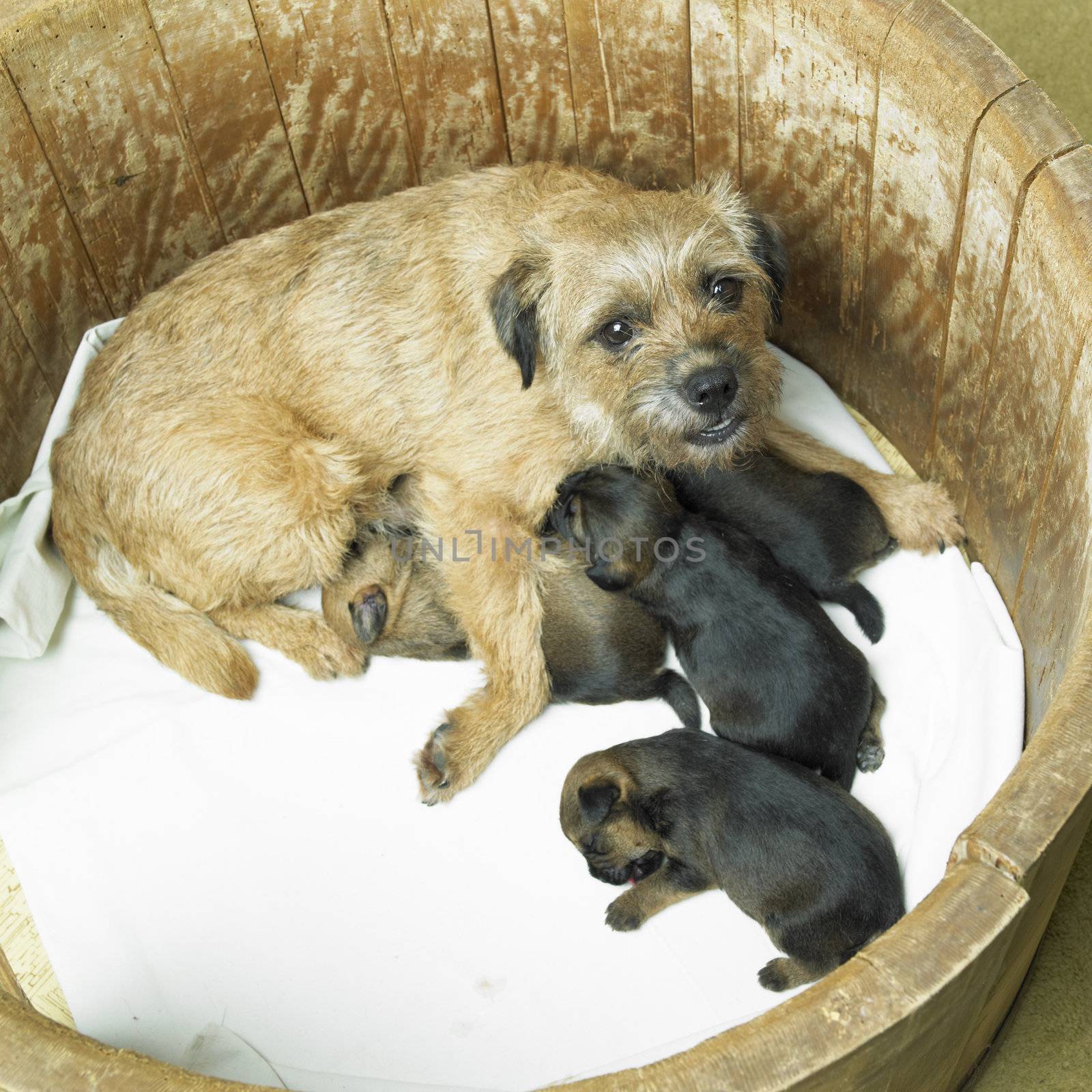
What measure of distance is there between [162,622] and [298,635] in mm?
348

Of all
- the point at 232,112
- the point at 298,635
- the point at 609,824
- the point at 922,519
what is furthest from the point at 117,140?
the point at 922,519

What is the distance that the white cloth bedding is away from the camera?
2.50 metres

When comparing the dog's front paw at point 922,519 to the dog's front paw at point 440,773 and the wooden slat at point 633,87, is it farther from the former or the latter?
the dog's front paw at point 440,773

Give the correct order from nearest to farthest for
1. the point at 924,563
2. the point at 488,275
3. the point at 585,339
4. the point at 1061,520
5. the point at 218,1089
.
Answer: the point at 218,1089 → the point at 1061,520 → the point at 585,339 → the point at 488,275 → the point at 924,563

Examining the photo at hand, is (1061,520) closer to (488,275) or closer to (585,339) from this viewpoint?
(585,339)

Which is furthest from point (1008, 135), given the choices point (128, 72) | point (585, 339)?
point (128, 72)

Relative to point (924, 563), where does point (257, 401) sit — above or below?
above

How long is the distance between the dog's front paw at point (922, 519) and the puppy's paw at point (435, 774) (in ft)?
4.18

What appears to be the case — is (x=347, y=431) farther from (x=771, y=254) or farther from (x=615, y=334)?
(x=771, y=254)

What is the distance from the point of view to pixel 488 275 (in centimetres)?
283

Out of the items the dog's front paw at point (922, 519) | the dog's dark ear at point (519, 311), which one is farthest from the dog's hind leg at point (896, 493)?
the dog's dark ear at point (519, 311)

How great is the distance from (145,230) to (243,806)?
1.66 meters

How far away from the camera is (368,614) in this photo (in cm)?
301

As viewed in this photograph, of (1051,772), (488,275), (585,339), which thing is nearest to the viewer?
(1051,772)
